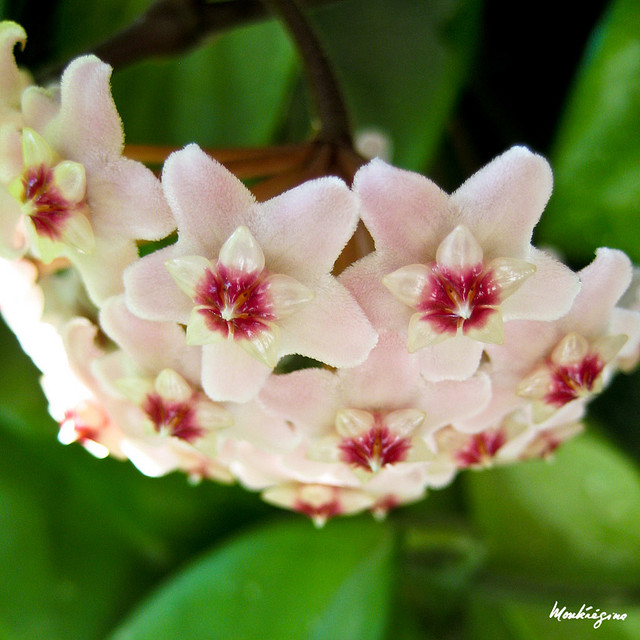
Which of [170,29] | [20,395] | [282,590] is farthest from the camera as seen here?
[20,395]

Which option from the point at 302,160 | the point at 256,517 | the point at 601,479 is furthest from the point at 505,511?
the point at 302,160

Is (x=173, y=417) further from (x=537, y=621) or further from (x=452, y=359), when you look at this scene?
(x=537, y=621)

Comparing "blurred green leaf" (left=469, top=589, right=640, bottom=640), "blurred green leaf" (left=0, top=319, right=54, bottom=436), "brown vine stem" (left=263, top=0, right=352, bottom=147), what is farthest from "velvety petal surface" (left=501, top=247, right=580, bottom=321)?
"blurred green leaf" (left=0, top=319, right=54, bottom=436)

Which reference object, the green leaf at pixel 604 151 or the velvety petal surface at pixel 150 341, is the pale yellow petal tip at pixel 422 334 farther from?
the green leaf at pixel 604 151

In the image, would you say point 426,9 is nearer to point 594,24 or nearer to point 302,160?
point 594,24

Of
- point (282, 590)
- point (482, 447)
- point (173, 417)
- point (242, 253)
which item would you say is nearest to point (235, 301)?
point (242, 253)

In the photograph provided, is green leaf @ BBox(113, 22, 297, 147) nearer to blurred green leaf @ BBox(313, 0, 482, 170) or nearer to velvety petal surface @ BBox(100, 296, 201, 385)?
blurred green leaf @ BBox(313, 0, 482, 170)

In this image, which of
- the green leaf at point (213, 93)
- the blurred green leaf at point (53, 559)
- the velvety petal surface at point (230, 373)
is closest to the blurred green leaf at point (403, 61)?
the green leaf at point (213, 93)
